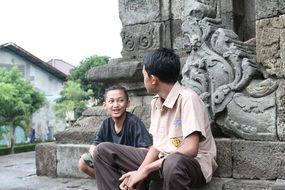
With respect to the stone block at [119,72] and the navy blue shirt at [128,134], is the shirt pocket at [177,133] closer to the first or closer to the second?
the navy blue shirt at [128,134]

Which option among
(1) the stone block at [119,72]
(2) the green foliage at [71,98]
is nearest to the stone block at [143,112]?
(1) the stone block at [119,72]

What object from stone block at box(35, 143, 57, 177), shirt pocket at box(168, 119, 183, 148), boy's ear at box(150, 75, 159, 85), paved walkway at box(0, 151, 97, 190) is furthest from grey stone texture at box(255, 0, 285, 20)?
stone block at box(35, 143, 57, 177)

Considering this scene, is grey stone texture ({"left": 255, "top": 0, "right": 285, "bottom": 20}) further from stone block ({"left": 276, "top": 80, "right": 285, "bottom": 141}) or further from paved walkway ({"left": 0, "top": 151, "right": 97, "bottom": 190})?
paved walkway ({"left": 0, "top": 151, "right": 97, "bottom": 190})

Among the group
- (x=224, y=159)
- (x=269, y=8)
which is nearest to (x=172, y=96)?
(x=224, y=159)

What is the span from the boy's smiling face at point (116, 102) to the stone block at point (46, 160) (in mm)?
1950

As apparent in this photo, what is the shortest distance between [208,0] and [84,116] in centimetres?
236

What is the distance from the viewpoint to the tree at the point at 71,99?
34344mm

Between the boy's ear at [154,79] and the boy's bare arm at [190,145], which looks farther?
the boy's ear at [154,79]

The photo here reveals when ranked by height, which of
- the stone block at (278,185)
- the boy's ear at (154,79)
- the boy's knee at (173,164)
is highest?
the boy's ear at (154,79)

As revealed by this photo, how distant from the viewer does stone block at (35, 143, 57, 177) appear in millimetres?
5367

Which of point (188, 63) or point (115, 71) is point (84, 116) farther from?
point (188, 63)

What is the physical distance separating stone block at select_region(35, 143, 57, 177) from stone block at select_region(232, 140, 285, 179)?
99.0 inches

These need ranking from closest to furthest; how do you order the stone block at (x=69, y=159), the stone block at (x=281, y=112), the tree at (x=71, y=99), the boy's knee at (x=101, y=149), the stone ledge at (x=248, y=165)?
the boy's knee at (x=101, y=149), the stone ledge at (x=248, y=165), the stone block at (x=281, y=112), the stone block at (x=69, y=159), the tree at (x=71, y=99)

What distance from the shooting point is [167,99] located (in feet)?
10.1
